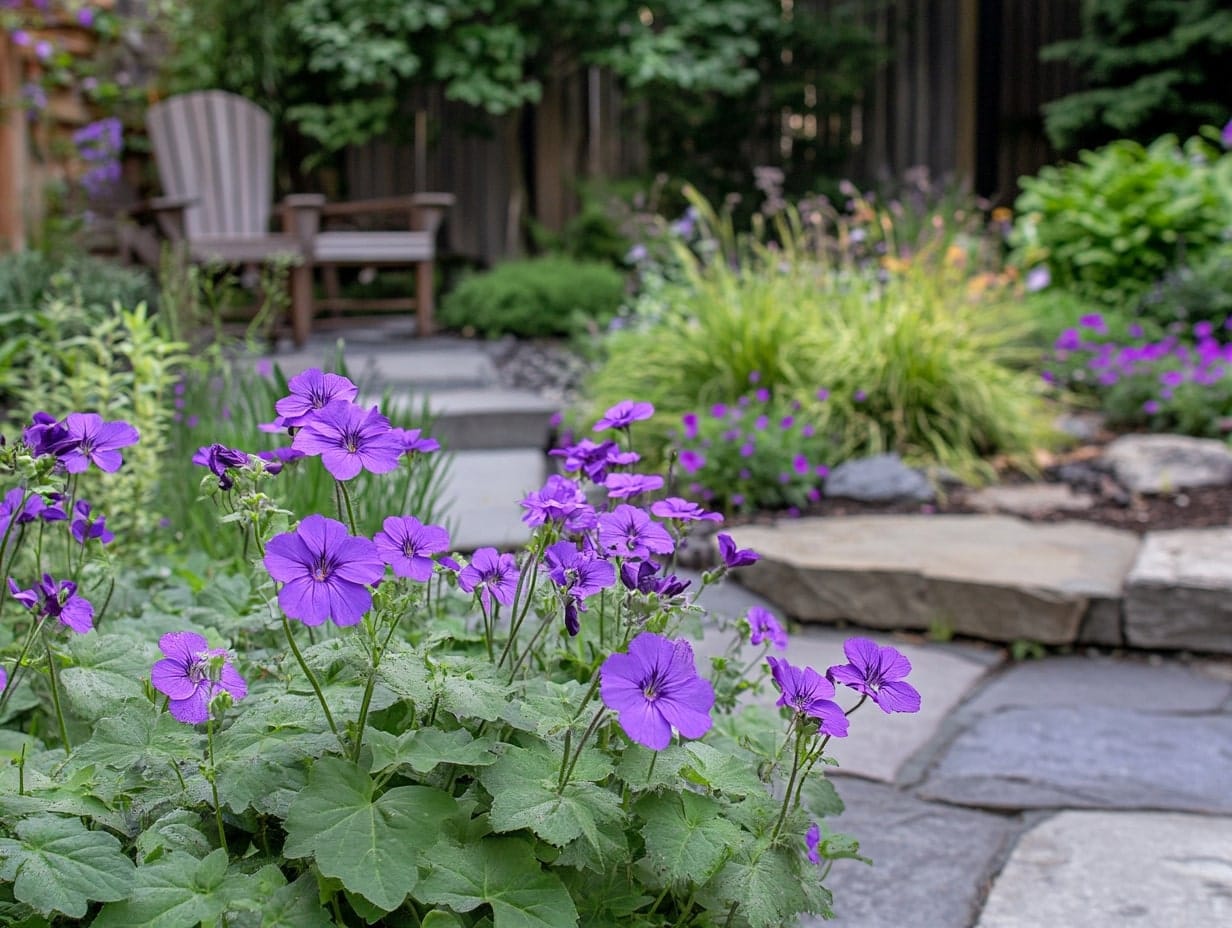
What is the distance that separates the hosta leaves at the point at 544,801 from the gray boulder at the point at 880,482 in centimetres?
280

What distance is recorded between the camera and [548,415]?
4199 mm

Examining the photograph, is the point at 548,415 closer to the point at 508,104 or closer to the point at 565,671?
the point at 565,671

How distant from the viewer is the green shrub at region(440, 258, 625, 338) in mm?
6211

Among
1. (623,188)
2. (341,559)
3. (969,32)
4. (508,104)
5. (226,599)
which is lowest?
(226,599)

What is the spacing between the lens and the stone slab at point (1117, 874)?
1.40m

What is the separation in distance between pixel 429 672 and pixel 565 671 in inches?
13.5

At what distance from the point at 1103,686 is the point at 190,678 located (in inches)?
80.8

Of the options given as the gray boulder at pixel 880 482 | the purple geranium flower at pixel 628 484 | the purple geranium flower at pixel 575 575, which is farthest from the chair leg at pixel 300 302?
the purple geranium flower at pixel 575 575

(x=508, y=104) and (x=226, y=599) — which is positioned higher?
(x=508, y=104)

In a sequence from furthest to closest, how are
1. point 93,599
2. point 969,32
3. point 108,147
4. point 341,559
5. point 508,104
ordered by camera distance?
point 969,32
point 508,104
point 108,147
point 93,599
point 341,559

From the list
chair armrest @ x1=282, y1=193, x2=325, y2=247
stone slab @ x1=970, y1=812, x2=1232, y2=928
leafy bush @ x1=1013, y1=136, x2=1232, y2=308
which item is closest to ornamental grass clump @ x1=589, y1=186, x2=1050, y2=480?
leafy bush @ x1=1013, y1=136, x2=1232, y2=308

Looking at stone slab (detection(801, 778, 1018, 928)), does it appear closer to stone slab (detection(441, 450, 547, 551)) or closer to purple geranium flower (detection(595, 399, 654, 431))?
purple geranium flower (detection(595, 399, 654, 431))

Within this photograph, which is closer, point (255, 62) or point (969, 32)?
point (255, 62)

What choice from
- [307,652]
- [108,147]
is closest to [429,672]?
[307,652]
